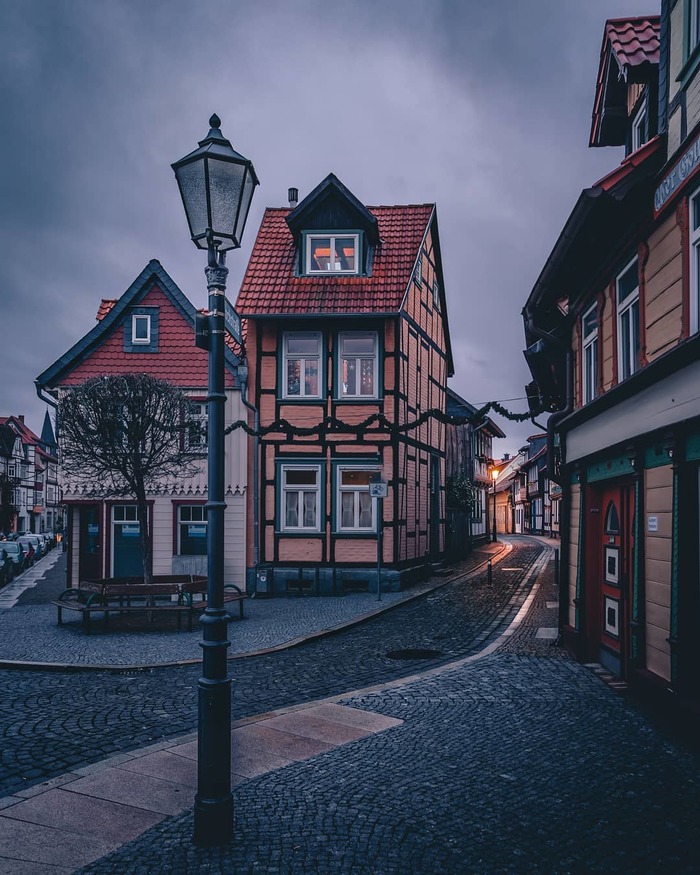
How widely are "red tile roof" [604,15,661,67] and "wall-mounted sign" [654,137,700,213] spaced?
2.50 metres

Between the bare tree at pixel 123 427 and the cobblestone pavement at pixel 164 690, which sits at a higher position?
the bare tree at pixel 123 427

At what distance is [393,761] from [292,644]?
644cm

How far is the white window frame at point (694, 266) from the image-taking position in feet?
23.6

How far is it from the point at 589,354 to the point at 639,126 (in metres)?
3.23

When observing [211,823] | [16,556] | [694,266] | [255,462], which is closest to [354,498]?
[255,462]

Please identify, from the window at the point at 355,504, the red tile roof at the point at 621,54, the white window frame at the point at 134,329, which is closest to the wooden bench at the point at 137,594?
the window at the point at 355,504

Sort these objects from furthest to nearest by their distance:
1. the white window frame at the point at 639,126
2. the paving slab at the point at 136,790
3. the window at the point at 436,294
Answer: the window at the point at 436,294
the white window frame at the point at 639,126
the paving slab at the point at 136,790

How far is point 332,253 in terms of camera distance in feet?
73.2

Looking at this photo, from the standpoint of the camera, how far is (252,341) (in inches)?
846

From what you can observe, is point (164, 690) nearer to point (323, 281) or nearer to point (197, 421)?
point (197, 421)

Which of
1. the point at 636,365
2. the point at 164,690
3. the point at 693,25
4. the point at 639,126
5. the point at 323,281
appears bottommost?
the point at 164,690

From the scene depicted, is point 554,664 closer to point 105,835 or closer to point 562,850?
point 562,850

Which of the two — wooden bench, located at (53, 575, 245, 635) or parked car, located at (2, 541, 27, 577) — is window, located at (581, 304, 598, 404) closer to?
wooden bench, located at (53, 575, 245, 635)

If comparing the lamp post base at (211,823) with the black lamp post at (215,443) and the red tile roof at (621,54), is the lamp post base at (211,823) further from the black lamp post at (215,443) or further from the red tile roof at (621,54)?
the red tile roof at (621,54)
